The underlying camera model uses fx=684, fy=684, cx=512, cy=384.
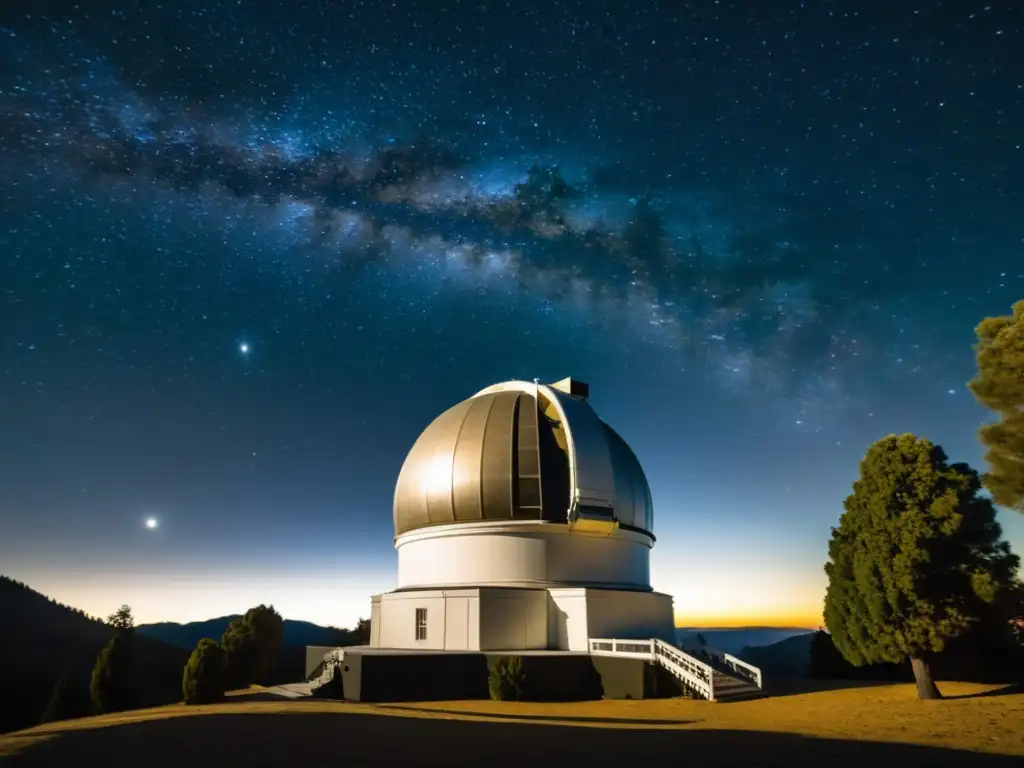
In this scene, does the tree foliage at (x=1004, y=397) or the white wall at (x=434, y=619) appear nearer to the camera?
the tree foliage at (x=1004, y=397)

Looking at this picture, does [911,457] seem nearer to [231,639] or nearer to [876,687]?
[876,687]

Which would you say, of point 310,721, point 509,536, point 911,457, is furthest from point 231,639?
point 911,457

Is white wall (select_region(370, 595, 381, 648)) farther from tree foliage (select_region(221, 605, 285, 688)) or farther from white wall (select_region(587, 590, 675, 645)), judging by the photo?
white wall (select_region(587, 590, 675, 645))

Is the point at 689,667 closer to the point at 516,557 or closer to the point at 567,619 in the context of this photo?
the point at 567,619

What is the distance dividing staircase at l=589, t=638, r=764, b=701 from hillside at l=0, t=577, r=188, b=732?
1521 inches

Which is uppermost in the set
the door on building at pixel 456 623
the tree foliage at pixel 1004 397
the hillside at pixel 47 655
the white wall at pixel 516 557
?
the tree foliage at pixel 1004 397

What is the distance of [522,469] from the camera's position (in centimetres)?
2847

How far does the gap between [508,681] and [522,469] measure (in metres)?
8.40

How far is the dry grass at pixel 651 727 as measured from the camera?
11648 mm

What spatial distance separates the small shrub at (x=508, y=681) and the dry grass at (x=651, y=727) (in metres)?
1.44

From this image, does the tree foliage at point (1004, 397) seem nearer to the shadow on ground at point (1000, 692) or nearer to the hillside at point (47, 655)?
the shadow on ground at point (1000, 692)

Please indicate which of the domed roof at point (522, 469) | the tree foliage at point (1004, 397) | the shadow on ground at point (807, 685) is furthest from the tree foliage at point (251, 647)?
the tree foliage at point (1004, 397)

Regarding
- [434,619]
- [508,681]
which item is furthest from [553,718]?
[434,619]

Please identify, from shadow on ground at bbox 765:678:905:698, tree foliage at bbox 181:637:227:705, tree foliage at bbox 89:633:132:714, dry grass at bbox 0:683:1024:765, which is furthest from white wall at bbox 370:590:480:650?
shadow on ground at bbox 765:678:905:698
